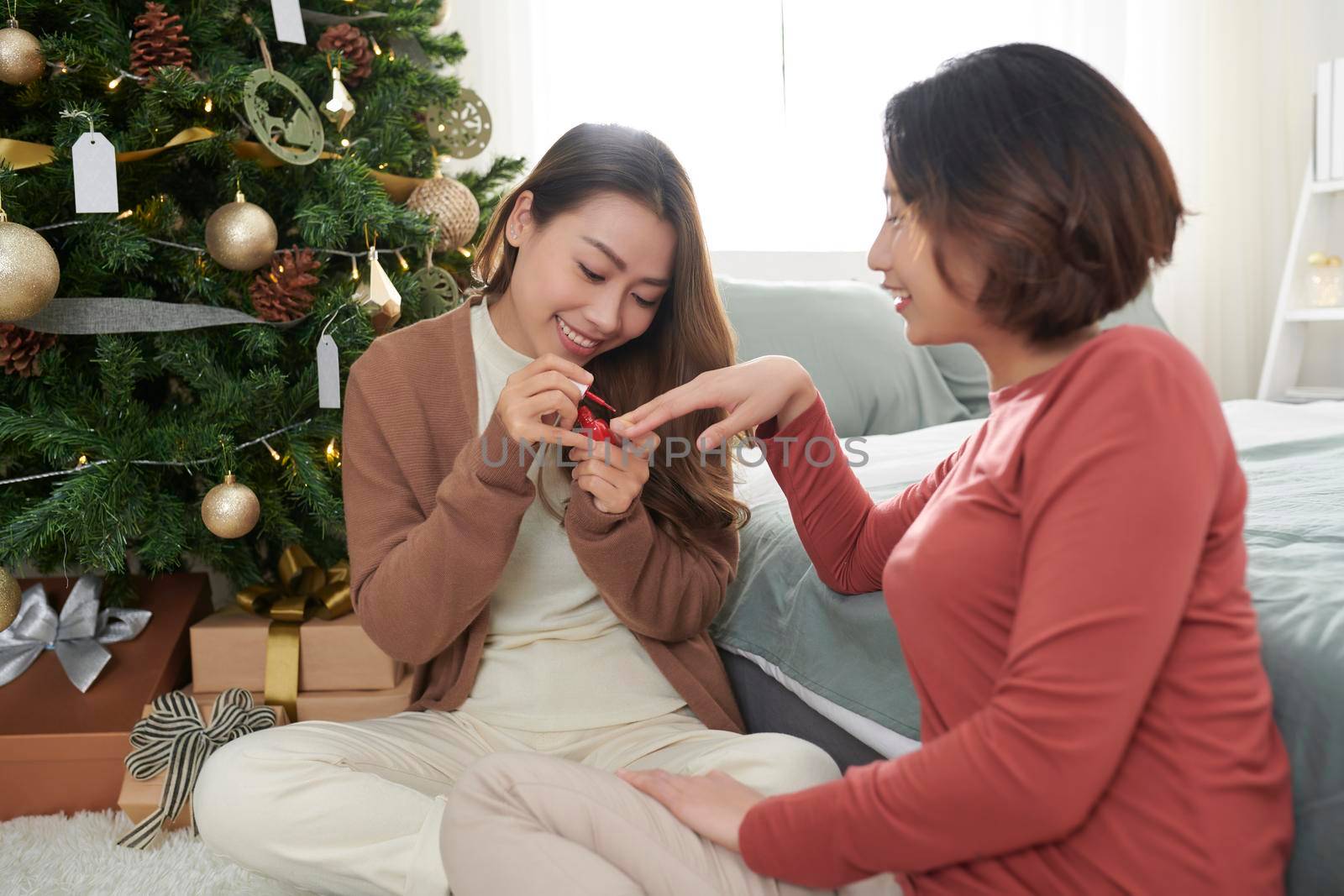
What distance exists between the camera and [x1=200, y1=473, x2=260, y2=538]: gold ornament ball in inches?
58.1

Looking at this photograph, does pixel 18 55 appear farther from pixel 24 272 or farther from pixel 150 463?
pixel 150 463

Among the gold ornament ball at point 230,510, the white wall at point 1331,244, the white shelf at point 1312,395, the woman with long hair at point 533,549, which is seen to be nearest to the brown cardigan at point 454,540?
the woman with long hair at point 533,549

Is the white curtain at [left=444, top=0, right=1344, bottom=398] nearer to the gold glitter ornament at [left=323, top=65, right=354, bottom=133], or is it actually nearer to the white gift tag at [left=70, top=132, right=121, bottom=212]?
the gold glitter ornament at [left=323, top=65, right=354, bottom=133]

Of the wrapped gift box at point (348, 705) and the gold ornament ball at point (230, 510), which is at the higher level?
the gold ornament ball at point (230, 510)

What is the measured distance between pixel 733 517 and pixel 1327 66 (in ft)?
7.76

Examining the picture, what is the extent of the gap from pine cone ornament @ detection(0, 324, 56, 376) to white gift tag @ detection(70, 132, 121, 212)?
28cm

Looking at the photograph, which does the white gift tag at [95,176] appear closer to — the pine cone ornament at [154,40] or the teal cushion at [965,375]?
the pine cone ornament at [154,40]

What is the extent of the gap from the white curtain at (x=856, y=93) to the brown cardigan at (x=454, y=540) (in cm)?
124

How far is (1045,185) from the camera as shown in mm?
615

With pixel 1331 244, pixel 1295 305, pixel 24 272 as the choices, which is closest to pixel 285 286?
pixel 24 272

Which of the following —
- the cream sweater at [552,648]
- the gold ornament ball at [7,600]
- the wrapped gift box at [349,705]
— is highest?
the cream sweater at [552,648]

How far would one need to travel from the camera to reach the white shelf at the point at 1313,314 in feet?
8.50

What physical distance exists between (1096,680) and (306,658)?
52.5 inches

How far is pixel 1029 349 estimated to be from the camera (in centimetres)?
71
